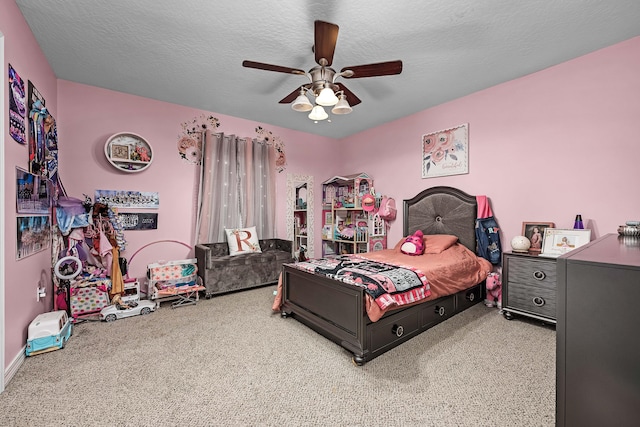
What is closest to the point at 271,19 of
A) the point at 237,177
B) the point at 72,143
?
the point at 237,177

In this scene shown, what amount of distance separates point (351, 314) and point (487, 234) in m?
2.19

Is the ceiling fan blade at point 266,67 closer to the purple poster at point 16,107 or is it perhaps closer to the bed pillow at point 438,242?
the purple poster at point 16,107

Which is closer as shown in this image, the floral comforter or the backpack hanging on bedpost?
the floral comforter

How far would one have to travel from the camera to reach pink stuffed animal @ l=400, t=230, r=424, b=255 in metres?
3.40

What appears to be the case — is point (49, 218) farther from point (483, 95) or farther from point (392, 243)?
point (483, 95)

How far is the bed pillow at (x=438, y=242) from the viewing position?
11.1 ft

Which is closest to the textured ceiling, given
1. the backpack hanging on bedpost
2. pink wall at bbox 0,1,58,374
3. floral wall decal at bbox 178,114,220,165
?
pink wall at bbox 0,1,58,374

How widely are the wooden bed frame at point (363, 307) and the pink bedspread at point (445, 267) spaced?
5.0 inches

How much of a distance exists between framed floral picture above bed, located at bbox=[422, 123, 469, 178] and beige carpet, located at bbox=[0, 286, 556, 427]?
2.04 metres

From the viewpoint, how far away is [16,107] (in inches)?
80.9

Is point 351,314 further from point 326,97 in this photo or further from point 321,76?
point 321,76

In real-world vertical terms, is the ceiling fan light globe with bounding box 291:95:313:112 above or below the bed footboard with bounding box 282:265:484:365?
above

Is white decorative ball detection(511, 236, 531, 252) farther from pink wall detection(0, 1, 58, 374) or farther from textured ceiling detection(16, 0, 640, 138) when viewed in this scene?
pink wall detection(0, 1, 58, 374)

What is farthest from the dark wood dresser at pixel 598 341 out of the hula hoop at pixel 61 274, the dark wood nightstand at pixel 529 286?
the hula hoop at pixel 61 274
